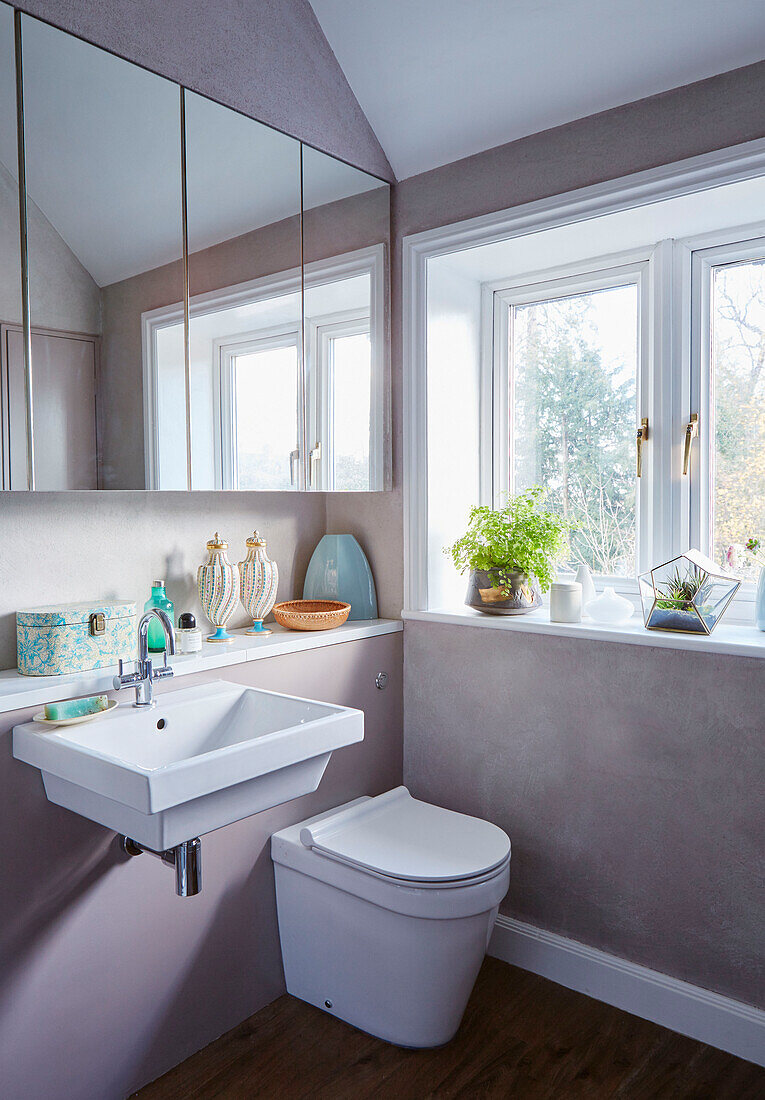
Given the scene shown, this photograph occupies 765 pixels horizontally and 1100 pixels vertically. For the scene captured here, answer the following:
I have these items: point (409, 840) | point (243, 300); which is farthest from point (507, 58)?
point (409, 840)

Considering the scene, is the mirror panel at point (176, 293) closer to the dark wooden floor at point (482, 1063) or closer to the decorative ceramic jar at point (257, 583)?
the decorative ceramic jar at point (257, 583)

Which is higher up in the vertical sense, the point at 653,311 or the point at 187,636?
the point at 653,311

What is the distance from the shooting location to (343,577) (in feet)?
7.85

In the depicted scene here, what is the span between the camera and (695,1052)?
181cm

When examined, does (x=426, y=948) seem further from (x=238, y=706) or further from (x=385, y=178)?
(x=385, y=178)

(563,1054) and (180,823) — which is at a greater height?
(180,823)

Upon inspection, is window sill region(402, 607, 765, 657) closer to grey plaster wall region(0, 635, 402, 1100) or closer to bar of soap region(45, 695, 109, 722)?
grey plaster wall region(0, 635, 402, 1100)

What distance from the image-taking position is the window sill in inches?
71.0

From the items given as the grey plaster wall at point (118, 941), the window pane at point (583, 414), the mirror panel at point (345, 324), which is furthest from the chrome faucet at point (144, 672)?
the window pane at point (583, 414)

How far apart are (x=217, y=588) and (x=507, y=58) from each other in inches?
58.6

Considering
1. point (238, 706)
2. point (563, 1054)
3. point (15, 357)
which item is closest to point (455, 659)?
point (238, 706)

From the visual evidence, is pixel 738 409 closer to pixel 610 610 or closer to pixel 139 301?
pixel 610 610

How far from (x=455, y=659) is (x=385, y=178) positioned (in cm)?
139

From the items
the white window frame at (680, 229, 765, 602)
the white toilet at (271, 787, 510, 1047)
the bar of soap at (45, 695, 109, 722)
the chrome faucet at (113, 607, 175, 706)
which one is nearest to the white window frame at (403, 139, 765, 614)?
the white window frame at (680, 229, 765, 602)
